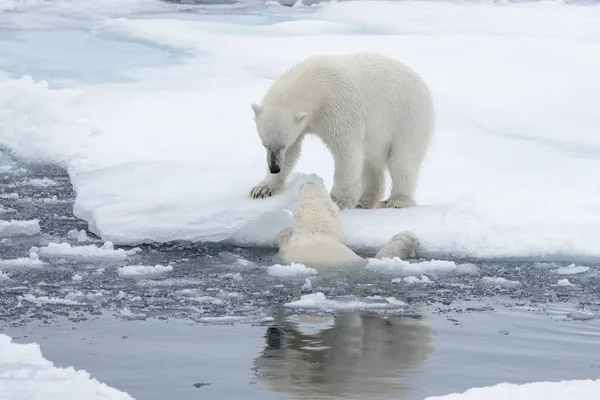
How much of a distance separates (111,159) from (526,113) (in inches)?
173

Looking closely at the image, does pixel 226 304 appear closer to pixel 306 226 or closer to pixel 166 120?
pixel 306 226

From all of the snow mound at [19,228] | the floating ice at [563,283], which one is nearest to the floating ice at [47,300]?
the snow mound at [19,228]

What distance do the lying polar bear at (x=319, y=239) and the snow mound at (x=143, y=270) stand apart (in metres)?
0.66

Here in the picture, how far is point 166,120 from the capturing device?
1015 cm

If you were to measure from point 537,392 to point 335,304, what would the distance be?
4.61 feet

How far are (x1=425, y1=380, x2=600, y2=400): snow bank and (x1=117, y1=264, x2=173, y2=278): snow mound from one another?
7.10ft

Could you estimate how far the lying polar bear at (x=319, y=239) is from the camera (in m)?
5.58

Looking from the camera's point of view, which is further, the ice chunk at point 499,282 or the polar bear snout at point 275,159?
the polar bear snout at point 275,159

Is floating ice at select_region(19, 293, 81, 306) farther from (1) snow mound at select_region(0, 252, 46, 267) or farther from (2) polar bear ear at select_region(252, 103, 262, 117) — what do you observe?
(2) polar bear ear at select_region(252, 103, 262, 117)

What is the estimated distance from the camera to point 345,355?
4.02m

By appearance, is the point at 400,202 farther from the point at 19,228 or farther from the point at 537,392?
the point at 537,392

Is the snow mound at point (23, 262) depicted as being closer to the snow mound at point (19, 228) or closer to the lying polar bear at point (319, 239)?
the snow mound at point (19, 228)

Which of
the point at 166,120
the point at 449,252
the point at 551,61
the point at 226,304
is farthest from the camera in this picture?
the point at 551,61

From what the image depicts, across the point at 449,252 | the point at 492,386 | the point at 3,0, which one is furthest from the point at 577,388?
the point at 3,0
